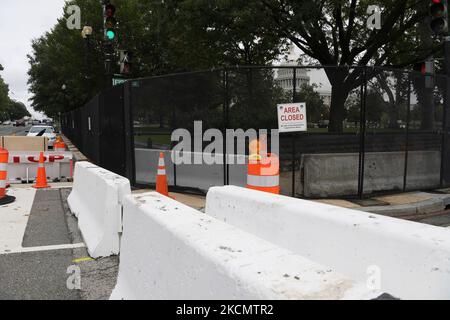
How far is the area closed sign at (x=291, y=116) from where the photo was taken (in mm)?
8445

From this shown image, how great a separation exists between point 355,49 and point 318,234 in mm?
17323

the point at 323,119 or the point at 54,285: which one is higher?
the point at 323,119

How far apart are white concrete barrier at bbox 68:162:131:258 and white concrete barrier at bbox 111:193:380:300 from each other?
1023 millimetres

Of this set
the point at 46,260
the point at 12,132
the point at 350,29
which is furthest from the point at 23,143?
the point at 12,132

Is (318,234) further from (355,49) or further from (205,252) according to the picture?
(355,49)

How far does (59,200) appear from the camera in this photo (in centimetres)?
880

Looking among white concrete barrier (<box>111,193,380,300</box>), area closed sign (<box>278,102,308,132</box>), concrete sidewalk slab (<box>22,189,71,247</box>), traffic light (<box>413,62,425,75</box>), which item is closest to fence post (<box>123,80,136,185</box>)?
concrete sidewalk slab (<box>22,189,71,247</box>)

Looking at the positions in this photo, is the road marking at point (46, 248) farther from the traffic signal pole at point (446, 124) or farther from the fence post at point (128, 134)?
the traffic signal pole at point (446, 124)

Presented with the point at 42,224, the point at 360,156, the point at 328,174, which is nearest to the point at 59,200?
the point at 42,224

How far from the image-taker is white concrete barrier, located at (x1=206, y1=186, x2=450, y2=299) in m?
2.54

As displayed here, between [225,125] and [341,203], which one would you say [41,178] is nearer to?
[225,125]

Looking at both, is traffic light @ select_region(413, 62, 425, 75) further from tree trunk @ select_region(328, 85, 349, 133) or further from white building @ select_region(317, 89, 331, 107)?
white building @ select_region(317, 89, 331, 107)

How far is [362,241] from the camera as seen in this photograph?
Result: 290 cm

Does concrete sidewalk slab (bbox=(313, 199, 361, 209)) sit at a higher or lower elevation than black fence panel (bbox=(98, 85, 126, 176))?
lower
